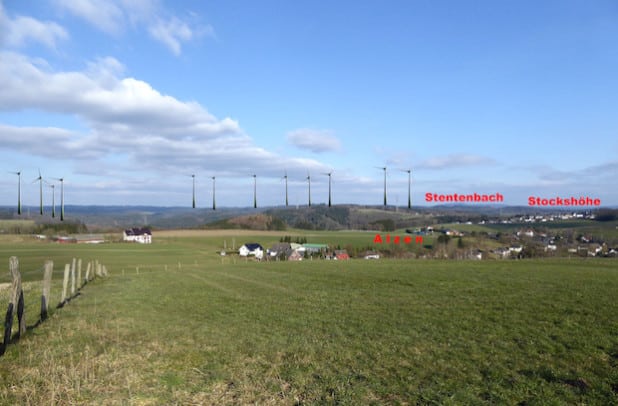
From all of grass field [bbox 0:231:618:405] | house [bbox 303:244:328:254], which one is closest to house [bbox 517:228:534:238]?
house [bbox 303:244:328:254]

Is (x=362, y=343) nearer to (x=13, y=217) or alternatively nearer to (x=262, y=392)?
(x=262, y=392)

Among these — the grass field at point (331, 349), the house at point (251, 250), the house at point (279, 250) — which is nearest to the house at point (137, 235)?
the house at point (251, 250)

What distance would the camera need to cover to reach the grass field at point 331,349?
24.3 ft

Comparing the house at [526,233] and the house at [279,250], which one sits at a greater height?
the house at [526,233]

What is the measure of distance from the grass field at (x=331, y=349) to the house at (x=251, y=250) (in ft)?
239

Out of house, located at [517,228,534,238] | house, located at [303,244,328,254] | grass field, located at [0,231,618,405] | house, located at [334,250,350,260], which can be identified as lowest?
house, located at [334,250,350,260]

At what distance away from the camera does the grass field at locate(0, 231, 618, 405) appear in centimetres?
741

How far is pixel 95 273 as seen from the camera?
1403 inches

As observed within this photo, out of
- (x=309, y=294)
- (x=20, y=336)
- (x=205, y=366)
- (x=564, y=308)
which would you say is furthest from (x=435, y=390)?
(x=309, y=294)

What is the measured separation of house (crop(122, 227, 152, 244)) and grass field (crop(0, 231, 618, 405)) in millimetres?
93409

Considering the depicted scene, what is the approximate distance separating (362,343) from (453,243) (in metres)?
93.0

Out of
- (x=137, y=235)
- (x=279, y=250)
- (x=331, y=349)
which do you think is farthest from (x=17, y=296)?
(x=137, y=235)

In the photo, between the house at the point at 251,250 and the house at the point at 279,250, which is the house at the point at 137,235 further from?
the house at the point at 279,250

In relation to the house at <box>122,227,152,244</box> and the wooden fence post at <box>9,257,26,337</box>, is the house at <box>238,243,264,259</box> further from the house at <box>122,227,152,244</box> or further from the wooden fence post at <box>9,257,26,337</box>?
the wooden fence post at <box>9,257,26,337</box>
